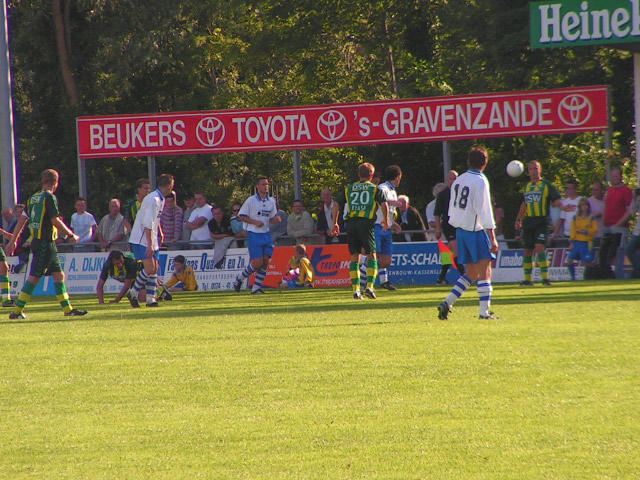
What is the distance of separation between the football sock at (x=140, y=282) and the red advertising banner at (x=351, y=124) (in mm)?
7581

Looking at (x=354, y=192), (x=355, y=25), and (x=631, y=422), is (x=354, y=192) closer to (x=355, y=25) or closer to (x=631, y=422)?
(x=631, y=422)

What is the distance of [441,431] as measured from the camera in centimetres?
666

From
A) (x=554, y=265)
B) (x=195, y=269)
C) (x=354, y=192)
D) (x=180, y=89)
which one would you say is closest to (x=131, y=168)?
(x=180, y=89)

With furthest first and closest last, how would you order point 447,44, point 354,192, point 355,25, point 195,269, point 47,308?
point 355,25 → point 447,44 → point 195,269 → point 47,308 → point 354,192

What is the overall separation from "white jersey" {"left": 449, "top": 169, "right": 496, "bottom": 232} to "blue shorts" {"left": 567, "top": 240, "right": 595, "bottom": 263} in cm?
966

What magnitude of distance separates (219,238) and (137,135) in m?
3.65

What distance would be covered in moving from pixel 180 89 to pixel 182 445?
3999 cm

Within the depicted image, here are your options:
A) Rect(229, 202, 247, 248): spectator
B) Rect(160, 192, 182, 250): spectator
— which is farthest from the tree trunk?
Rect(229, 202, 247, 248): spectator

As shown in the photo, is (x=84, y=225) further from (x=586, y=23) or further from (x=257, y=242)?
(x=586, y=23)

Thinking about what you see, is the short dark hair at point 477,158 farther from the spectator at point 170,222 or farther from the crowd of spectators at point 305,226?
the spectator at point 170,222

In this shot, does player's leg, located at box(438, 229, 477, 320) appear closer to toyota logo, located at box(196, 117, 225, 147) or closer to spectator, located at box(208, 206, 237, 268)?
spectator, located at box(208, 206, 237, 268)

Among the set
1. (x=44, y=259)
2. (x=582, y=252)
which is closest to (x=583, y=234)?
(x=582, y=252)

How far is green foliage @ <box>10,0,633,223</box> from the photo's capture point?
40.5 metres

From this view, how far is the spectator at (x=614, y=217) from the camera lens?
71.8 ft
